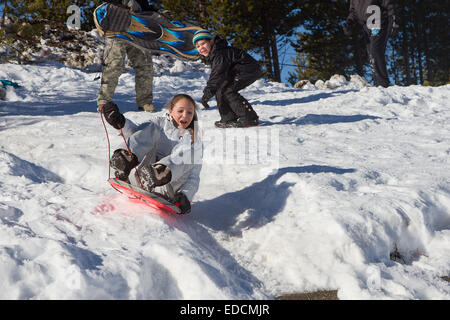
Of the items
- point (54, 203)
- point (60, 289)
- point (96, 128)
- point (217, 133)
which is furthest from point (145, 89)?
point (60, 289)

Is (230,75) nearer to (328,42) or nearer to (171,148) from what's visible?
(171,148)

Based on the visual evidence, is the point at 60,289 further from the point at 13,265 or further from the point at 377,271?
the point at 377,271

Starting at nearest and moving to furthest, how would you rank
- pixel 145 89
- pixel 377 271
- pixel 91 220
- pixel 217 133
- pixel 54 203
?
pixel 377 271, pixel 91 220, pixel 54 203, pixel 217 133, pixel 145 89

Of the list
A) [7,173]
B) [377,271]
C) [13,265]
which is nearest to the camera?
[13,265]

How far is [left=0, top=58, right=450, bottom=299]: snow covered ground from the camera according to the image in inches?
68.3

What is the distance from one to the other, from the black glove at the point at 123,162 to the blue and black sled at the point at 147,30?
11.4 ft

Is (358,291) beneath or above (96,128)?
beneath

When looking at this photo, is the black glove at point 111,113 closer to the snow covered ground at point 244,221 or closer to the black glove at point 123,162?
the black glove at point 123,162

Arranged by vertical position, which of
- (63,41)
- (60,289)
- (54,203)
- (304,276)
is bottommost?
(304,276)

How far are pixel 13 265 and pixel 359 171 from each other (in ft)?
8.51

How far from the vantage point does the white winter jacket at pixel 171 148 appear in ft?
8.62

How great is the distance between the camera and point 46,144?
4098mm

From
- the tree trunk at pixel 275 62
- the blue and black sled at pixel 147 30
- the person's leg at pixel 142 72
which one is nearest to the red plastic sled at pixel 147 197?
the person's leg at pixel 142 72

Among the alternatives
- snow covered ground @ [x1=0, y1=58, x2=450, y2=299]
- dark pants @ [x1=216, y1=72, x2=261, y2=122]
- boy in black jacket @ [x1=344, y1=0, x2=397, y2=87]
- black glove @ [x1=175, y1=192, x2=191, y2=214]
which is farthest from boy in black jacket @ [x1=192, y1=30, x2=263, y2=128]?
boy in black jacket @ [x1=344, y1=0, x2=397, y2=87]
